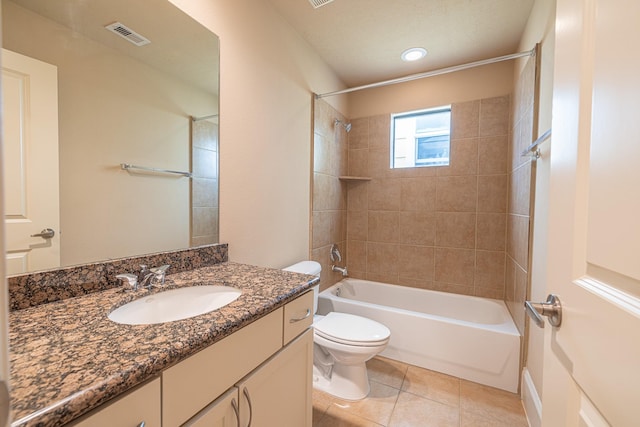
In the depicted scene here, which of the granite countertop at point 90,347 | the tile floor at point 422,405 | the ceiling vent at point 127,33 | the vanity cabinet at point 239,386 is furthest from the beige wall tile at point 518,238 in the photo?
the ceiling vent at point 127,33

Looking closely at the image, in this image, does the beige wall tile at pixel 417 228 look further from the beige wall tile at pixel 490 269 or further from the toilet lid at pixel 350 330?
the toilet lid at pixel 350 330

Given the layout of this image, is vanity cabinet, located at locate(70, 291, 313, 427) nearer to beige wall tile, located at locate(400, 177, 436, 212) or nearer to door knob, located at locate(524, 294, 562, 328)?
door knob, located at locate(524, 294, 562, 328)

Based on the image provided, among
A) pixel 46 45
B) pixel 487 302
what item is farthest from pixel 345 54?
pixel 487 302

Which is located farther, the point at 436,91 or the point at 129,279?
the point at 436,91

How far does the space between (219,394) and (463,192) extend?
94.9 inches

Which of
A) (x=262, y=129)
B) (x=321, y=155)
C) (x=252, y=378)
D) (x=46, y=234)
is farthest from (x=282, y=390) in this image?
(x=321, y=155)

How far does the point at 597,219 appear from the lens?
0.48 meters

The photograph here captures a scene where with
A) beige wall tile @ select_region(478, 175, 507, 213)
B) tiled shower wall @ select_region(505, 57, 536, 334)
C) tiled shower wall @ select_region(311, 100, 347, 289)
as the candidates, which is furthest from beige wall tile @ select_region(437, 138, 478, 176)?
tiled shower wall @ select_region(311, 100, 347, 289)

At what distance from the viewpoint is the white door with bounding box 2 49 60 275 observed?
75 centimetres

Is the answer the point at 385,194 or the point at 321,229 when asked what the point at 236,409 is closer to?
the point at 321,229

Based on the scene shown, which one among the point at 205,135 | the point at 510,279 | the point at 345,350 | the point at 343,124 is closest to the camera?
the point at 205,135

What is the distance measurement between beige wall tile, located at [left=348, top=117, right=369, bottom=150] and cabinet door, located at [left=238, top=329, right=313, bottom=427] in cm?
217

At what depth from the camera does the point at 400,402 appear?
163 centimetres

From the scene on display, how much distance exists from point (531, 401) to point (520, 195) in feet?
4.07
